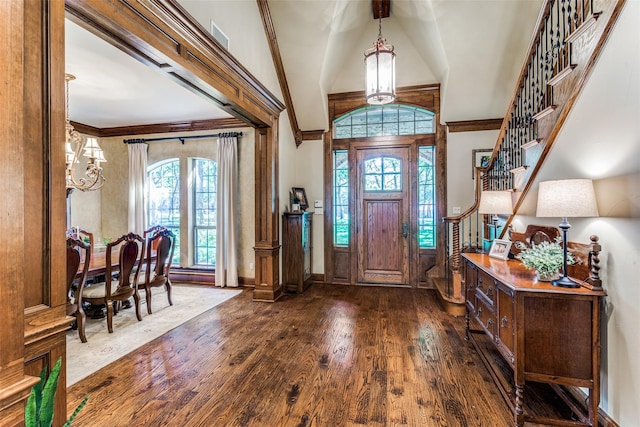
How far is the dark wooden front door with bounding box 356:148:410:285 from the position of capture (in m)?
5.24

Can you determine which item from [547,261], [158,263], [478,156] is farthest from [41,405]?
[478,156]

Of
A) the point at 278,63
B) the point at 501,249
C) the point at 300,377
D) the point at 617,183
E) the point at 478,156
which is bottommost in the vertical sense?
the point at 300,377

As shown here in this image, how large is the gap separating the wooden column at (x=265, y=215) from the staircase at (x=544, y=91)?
2.45m

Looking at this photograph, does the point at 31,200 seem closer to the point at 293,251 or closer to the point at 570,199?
the point at 570,199

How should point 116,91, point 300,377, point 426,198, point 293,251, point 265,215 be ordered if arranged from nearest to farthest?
1. point 300,377
2. point 116,91
3. point 265,215
4. point 293,251
5. point 426,198

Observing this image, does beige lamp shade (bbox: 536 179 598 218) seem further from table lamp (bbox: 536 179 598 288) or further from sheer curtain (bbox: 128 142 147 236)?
sheer curtain (bbox: 128 142 147 236)

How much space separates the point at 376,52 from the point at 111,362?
12.6 feet

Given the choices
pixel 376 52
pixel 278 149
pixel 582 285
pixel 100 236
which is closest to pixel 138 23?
pixel 376 52

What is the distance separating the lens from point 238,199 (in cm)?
554

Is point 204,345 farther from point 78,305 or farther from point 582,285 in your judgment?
point 582,285

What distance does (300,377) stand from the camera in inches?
97.1

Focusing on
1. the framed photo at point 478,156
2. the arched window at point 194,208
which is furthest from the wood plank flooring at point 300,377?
the framed photo at point 478,156

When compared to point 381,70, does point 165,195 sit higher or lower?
lower

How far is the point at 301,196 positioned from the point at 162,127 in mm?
3004
